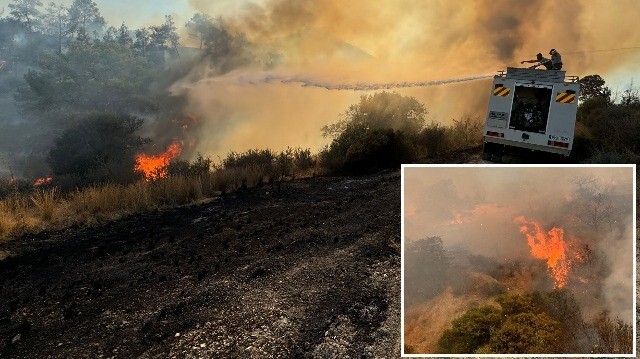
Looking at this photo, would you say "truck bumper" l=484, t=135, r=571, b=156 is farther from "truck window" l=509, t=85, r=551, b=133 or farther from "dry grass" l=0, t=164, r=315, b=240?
"dry grass" l=0, t=164, r=315, b=240

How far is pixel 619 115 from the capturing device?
→ 16578mm

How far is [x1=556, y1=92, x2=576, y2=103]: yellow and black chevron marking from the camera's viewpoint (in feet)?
34.8

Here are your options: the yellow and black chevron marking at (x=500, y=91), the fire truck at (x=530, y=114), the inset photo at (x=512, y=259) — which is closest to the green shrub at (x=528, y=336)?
the inset photo at (x=512, y=259)

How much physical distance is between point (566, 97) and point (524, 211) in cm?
948

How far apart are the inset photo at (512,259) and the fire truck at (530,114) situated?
9150 millimetres

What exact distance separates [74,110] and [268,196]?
108ft

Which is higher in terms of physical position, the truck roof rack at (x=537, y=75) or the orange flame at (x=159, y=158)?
the truck roof rack at (x=537, y=75)

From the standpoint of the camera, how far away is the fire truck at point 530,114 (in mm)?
10781

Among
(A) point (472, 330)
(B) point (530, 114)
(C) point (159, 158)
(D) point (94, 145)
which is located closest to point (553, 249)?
(A) point (472, 330)

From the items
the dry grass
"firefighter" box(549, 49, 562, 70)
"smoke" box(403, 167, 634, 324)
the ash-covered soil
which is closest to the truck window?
"firefighter" box(549, 49, 562, 70)

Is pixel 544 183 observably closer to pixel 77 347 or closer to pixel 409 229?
pixel 409 229

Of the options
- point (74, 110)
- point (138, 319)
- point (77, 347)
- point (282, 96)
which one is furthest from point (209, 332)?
point (282, 96)

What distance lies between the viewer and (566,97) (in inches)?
421

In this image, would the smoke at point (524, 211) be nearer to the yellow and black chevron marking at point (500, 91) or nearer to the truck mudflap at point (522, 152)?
the truck mudflap at point (522, 152)
